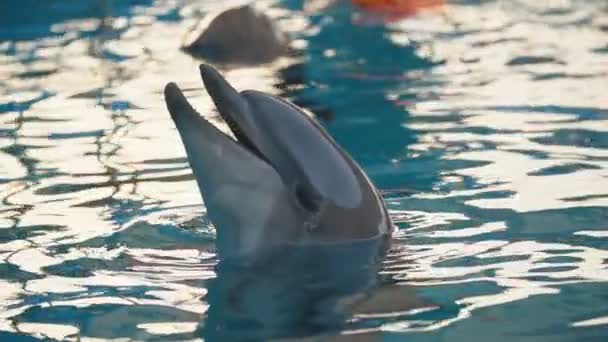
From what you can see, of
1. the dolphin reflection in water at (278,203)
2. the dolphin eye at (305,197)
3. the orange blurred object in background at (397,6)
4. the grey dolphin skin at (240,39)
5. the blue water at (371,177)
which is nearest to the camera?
the blue water at (371,177)

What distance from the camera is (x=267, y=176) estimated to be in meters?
4.41

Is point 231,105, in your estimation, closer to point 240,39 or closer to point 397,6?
point 240,39

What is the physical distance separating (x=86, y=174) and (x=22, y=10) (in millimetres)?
7865

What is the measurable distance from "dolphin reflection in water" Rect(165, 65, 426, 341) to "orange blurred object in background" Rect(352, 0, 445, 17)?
9601 millimetres

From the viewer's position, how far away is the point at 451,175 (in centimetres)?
629

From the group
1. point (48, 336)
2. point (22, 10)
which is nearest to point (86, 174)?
point (48, 336)

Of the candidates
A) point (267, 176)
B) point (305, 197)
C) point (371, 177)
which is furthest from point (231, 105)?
point (371, 177)

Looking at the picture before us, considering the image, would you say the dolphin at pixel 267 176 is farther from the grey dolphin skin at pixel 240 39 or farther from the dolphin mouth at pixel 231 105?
the grey dolphin skin at pixel 240 39

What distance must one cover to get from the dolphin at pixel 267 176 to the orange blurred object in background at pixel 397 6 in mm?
9607

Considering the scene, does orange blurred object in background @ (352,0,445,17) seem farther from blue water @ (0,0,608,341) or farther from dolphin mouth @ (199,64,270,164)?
dolphin mouth @ (199,64,270,164)

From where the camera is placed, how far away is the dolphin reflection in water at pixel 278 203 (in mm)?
4332

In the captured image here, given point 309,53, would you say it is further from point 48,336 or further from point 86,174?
point 48,336

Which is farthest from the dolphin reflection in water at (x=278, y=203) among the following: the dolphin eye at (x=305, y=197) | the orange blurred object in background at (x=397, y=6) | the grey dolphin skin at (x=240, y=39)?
the orange blurred object in background at (x=397, y=6)

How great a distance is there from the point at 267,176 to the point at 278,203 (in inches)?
3.9
